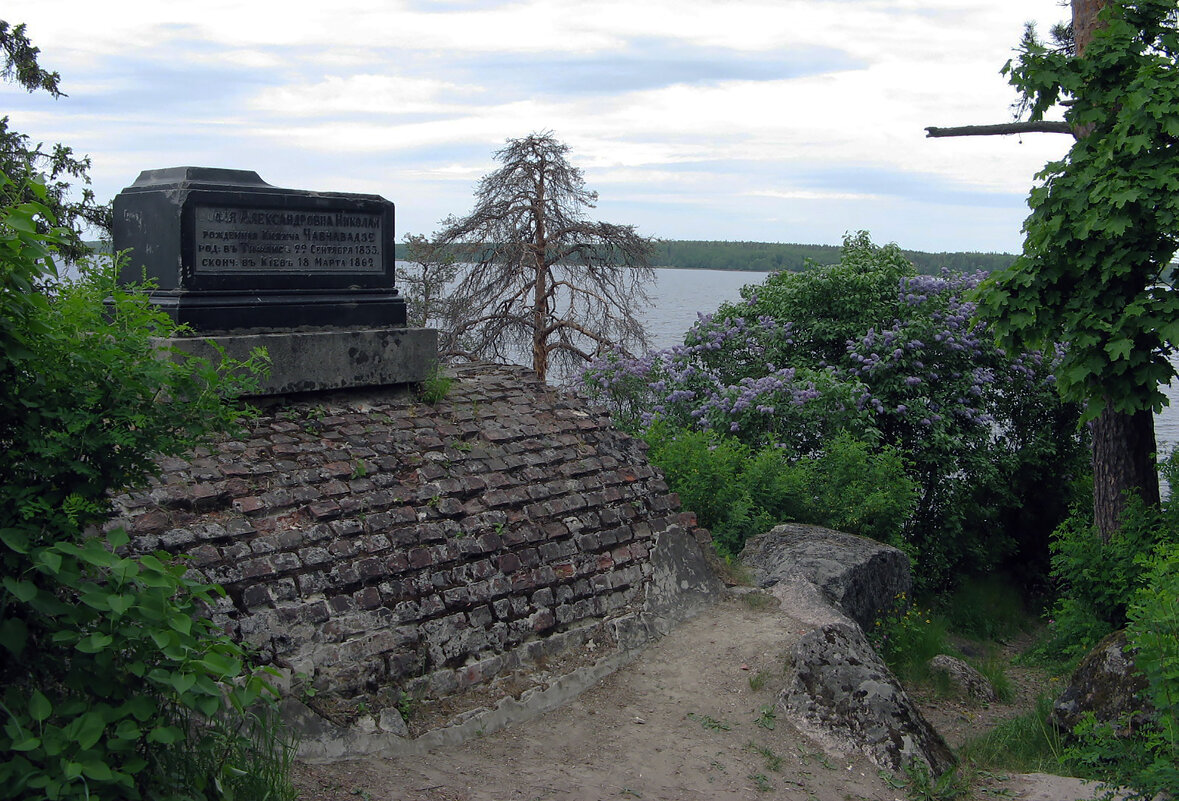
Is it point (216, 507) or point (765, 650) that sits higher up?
point (216, 507)

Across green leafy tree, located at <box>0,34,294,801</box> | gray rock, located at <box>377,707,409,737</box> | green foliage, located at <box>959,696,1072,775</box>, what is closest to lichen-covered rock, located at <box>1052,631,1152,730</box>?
green foliage, located at <box>959,696,1072,775</box>

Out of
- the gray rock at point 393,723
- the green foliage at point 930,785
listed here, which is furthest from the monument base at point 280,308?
the green foliage at point 930,785

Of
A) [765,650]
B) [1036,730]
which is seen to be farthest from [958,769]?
[1036,730]

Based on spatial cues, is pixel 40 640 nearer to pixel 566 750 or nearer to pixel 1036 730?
pixel 566 750

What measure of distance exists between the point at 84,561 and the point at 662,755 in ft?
12.0

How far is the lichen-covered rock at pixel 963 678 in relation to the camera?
9914mm

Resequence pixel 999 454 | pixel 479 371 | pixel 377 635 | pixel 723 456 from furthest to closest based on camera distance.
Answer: pixel 999 454 < pixel 723 456 < pixel 479 371 < pixel 377 635

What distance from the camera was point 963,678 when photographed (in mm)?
10031

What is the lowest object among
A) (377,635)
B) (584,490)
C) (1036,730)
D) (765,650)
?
(1036,730)

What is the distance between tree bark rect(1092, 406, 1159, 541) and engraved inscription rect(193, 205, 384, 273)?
8860mm

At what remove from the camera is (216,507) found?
18.7 ft

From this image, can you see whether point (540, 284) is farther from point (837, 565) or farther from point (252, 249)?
point (252, 249)

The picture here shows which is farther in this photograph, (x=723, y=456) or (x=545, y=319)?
(x=545, y=319)

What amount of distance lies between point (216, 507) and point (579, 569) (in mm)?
2562
